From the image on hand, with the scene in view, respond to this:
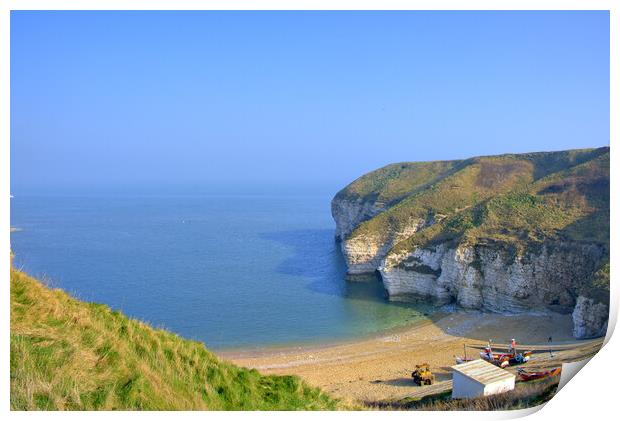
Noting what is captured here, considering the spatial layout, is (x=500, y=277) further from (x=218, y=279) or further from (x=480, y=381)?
(x=218, y=279)

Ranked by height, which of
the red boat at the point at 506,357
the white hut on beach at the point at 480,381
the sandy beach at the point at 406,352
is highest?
the white hut on beach at the point at 480,381

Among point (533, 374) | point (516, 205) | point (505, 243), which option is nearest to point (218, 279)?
point (505, 243)

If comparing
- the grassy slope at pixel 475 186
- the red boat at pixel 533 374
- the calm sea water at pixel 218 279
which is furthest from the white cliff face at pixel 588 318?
the grassy slope at pixel 475 186

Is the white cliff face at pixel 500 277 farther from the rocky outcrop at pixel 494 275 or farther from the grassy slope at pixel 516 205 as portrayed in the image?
the grassy slope at pixel 516 205

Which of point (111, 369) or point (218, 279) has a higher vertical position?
point (111, 369)

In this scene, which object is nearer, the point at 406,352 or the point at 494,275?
the point at 406,352

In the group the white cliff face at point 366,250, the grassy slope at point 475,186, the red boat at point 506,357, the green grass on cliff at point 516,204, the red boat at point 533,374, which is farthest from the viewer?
the grassy slope at point 475,186

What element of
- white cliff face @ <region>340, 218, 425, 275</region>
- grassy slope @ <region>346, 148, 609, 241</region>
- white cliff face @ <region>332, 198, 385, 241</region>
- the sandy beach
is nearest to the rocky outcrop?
the sandy beach
